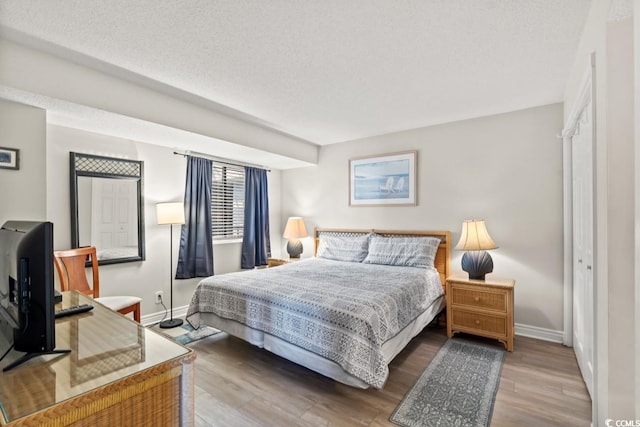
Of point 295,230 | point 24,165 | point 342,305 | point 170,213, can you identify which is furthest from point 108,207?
point 342,305

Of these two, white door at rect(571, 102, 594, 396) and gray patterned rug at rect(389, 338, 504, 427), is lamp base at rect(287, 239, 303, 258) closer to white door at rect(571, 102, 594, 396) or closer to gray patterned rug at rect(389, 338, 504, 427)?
gray patterned rug at rect(389, 338, 504, 427)

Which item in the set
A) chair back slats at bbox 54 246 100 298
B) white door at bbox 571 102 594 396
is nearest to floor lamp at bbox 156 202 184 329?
chair back slats at bbox 54 246 100 298

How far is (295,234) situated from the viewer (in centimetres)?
476

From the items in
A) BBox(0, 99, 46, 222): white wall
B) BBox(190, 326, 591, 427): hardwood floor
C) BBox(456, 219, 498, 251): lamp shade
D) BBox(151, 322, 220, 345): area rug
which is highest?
BBox(0, 99, 46, 222): white wall

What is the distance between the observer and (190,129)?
9.98 feet

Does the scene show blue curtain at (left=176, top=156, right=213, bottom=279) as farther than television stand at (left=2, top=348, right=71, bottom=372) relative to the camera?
Yes

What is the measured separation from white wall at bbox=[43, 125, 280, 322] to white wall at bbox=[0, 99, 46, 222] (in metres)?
0.49

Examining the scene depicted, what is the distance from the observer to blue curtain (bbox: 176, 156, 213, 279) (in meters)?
3.90

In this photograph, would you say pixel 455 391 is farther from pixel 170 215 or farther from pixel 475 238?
pixel 170 215

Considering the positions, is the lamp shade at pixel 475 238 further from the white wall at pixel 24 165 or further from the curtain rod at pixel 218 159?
the white wall at pixel 24 165

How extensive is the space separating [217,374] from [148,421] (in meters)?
1.65

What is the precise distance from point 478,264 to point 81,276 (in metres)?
3.89

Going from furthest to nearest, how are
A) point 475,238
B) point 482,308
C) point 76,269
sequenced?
point 475,238, point 482,308, point 76,269

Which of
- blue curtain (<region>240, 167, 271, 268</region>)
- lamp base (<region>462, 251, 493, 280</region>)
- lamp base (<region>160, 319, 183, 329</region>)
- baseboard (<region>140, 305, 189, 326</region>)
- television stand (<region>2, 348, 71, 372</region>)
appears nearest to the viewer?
television stand (<region>2, 348, 71, 372</region>)
